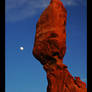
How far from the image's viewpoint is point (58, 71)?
13195 millimetres

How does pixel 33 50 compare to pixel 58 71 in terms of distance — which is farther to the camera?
pixel 33 50

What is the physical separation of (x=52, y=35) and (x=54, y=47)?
81 cm

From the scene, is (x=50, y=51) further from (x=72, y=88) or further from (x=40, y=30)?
(x=72, y=88)

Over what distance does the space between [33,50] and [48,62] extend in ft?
4.70

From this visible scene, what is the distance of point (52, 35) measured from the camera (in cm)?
1320

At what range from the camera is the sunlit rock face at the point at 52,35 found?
43.3ft

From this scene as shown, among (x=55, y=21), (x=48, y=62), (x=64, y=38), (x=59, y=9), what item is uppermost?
(x=59, y=9)

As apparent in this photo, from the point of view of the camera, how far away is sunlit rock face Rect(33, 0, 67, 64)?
1320 centimetres

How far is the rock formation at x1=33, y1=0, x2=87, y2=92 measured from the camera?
13.2 m

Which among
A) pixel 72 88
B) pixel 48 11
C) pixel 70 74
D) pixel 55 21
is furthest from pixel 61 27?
pixel 72 88

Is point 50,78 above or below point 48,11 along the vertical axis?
below

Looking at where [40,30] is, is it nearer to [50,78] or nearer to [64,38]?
[64,38]

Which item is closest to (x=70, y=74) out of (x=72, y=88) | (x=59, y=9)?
(x=72, y=88)

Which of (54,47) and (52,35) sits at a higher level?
(52,35)
